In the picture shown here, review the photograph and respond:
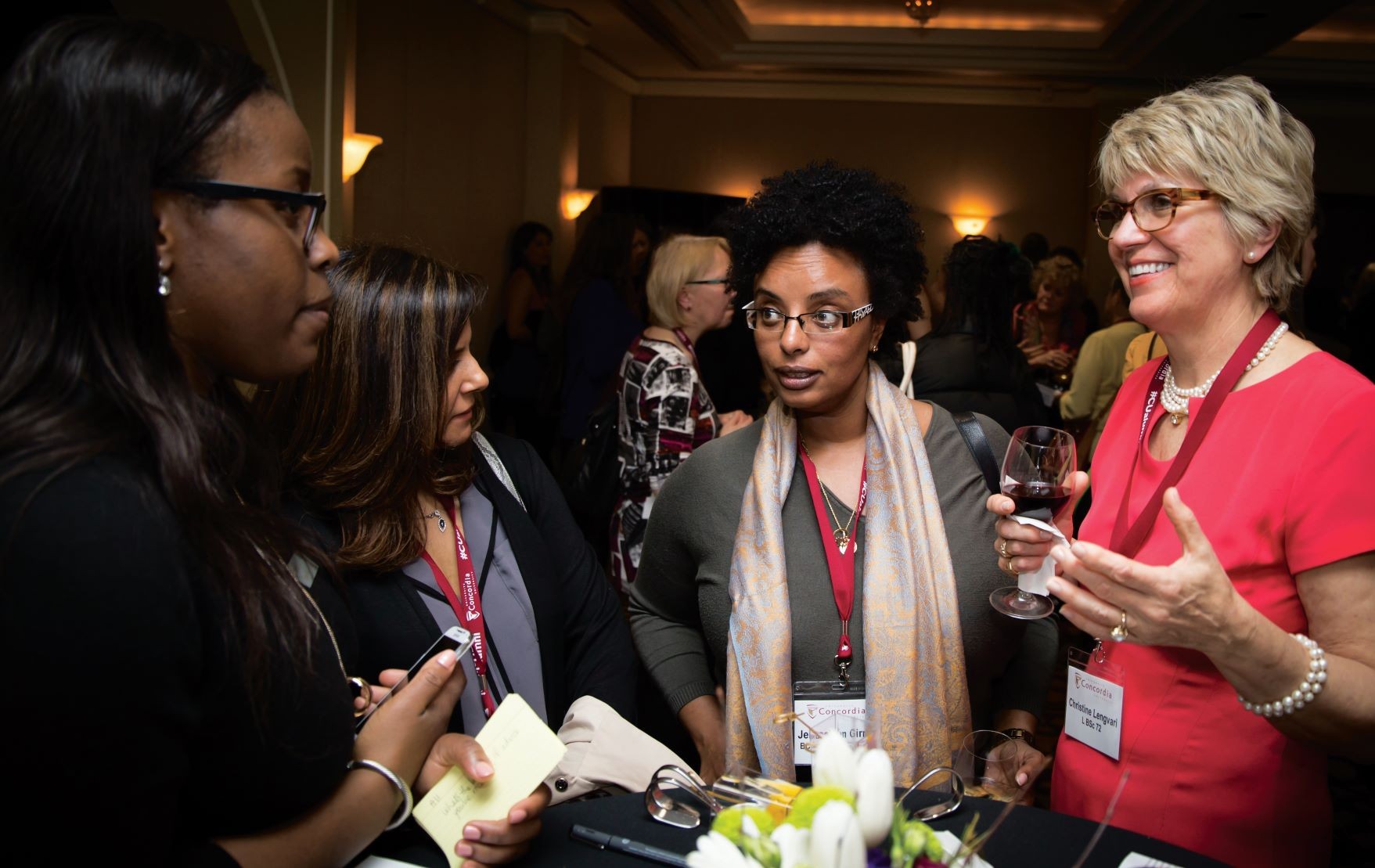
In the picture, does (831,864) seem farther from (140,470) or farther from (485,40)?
→ (485,40)

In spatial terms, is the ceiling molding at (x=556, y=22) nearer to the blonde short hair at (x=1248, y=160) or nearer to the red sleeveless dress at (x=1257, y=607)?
the blonde short hair at (x=1248, y=160)

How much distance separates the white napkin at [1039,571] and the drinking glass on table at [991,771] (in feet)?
0.73

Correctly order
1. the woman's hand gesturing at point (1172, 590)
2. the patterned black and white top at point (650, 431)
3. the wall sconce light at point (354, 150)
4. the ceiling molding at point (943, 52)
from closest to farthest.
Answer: the woman's hand gesturing at point (1172, 590)
the patterned black and white top at point (650, 431)
the wall sconce light at point (354, 150)
the ceiling molding at point (943, 52)

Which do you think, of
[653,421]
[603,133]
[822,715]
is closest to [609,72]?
[603,133]

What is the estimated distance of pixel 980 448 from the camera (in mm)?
1873

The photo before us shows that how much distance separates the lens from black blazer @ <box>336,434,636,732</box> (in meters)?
1.55

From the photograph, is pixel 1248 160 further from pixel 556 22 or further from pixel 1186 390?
pixel 556 22

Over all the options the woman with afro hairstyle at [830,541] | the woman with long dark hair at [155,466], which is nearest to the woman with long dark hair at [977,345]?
the woman with afro hairstyle at [830,541]

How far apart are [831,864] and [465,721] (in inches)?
37.9

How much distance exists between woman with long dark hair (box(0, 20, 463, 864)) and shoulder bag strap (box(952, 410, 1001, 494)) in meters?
1.24

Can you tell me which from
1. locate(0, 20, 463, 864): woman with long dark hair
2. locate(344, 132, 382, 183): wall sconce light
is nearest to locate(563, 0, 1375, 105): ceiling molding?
locate(344, 132, 382, 183): wall sconce light

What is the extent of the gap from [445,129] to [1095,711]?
634 cm

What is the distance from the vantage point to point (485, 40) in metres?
7.23

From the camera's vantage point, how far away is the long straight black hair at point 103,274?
2.90 ft
